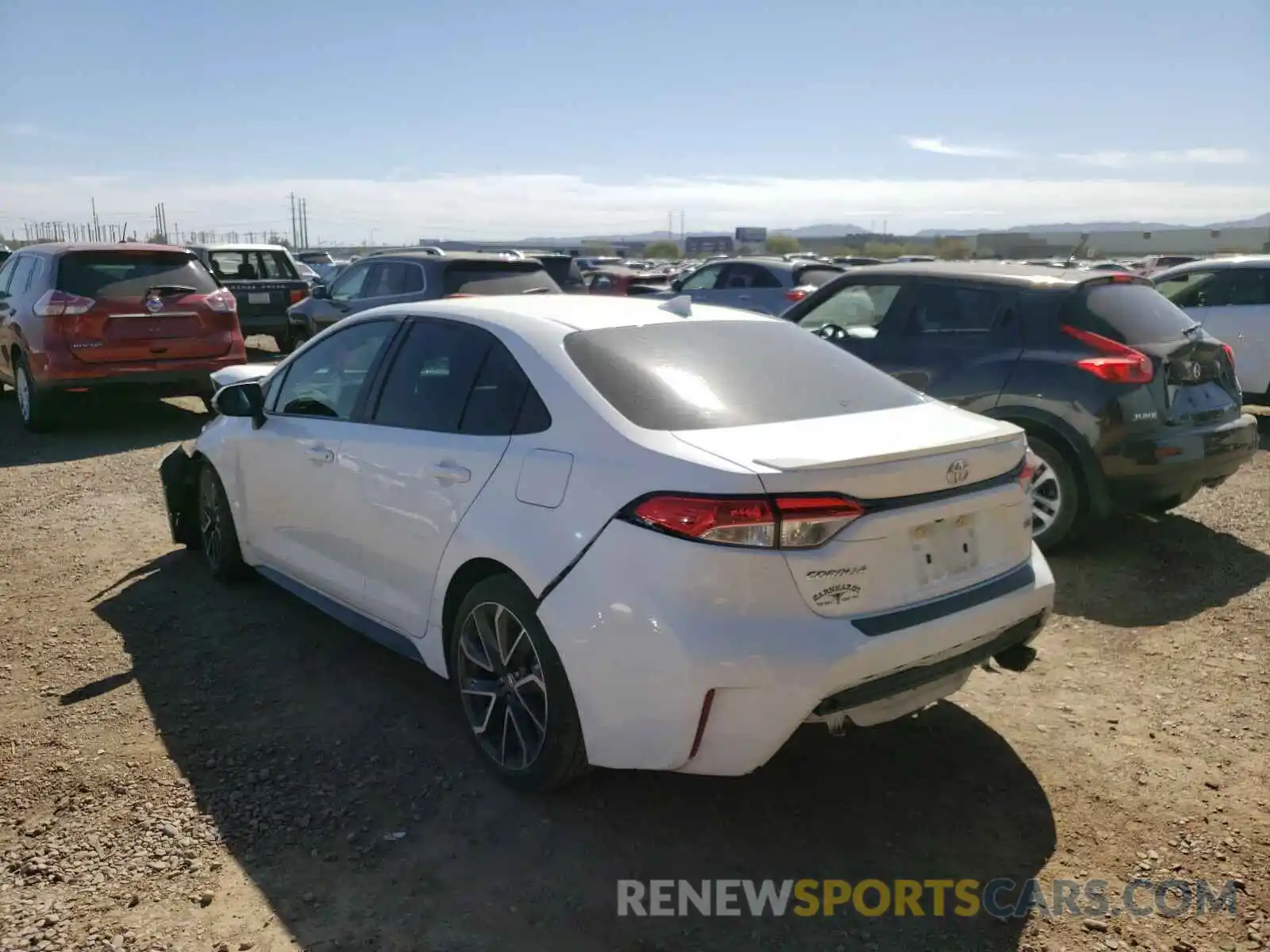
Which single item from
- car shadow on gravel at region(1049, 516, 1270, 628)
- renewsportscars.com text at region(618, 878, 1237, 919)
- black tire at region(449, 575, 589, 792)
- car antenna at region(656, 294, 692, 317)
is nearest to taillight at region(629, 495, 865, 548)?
black tire at region(449, 575, 589, 792)

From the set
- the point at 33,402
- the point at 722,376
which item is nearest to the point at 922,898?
the point at 722,376

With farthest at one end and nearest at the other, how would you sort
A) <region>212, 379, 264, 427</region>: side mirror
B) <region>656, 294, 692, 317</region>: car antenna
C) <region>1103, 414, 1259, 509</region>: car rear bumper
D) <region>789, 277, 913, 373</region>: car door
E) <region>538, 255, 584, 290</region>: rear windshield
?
→ <region>538, 255, 584, 290</region>: rear windshield, <region>789, 277, 913, 373</region>: car door, <region>1103, 414, 1259, 509</region>: car rear bumper, <region>212, 379, 264, 427</region>: side mirror, <region>656, 294, 692, 317</region>: car antenna

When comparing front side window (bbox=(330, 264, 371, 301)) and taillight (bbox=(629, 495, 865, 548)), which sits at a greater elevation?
front side window (bbox=(330, 264, 371, 301))

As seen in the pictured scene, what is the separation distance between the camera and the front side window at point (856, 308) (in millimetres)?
6957

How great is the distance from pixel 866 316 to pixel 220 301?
6451 mm

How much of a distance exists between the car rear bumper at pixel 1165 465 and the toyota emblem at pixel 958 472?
114 inches

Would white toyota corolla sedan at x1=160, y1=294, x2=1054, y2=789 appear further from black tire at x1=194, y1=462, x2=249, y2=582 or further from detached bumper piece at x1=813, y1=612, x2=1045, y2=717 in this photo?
black tire at x1=194, y1=462, x2=249, y2=582

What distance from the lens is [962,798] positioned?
343 centimetres

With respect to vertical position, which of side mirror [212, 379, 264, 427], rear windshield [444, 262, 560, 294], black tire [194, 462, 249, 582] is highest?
rear windshield [444, 262, 560, 294]

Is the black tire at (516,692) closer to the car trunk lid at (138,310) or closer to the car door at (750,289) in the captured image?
the car trunk lid at (138,310)

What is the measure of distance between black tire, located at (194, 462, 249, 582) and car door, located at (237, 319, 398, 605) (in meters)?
0.24

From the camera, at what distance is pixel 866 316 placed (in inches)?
287

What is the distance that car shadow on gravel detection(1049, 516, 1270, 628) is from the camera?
5.20 metres

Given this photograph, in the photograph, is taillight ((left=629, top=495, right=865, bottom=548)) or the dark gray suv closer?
taillight ((left=629, top=495, right=865, bottom=548))
